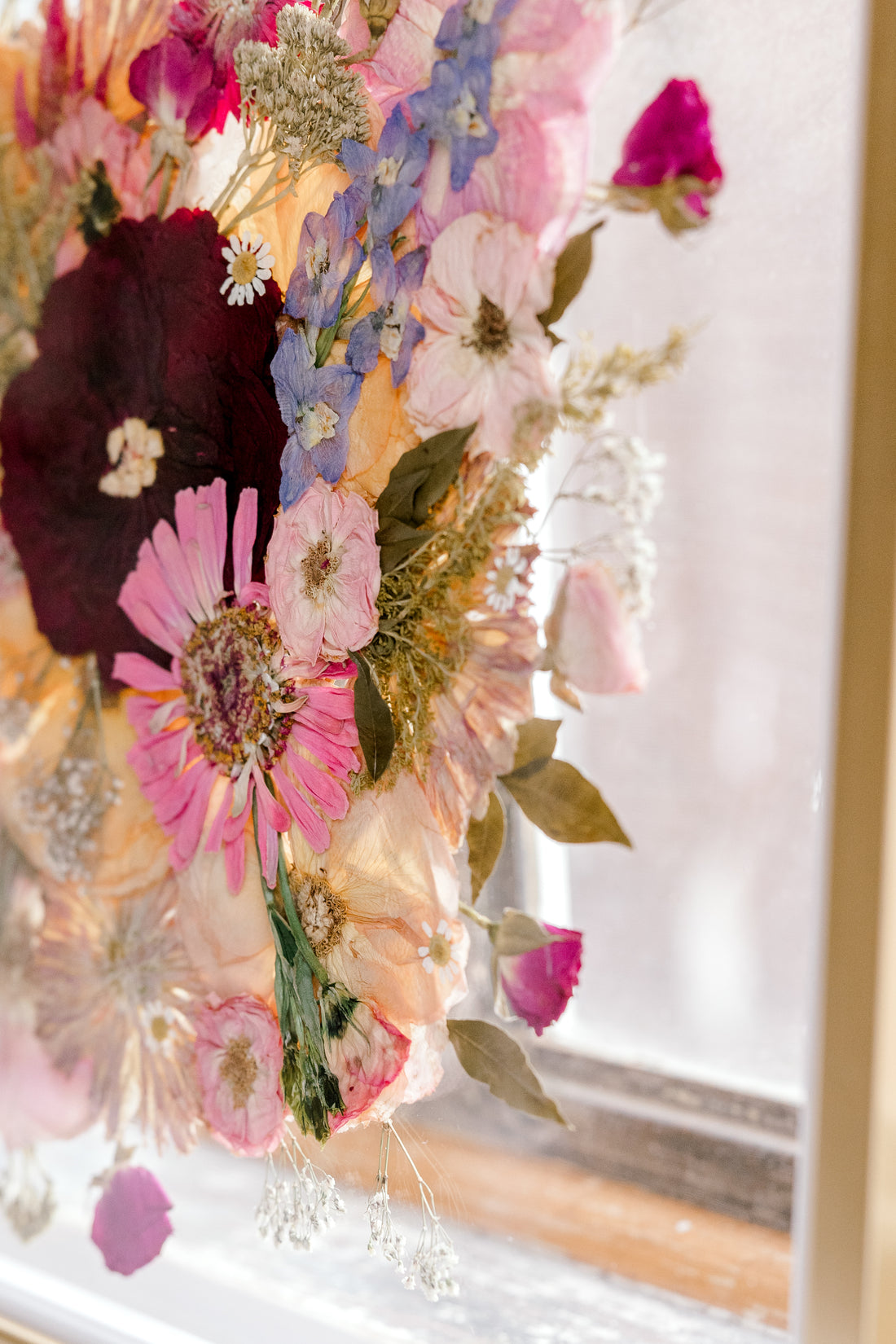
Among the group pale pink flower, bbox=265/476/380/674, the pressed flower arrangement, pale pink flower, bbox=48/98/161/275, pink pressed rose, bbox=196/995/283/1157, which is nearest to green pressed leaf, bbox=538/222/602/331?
the pressed flower arrangement

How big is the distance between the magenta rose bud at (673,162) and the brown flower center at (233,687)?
24 cm

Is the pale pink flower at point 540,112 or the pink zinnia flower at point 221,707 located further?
the pink zinnia flower at point 221,707

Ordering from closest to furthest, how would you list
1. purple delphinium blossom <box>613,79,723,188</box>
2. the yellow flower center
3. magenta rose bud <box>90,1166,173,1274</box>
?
purple delphinium blossom <box>613,79,723,188</box>
the yellow flower center
magenta rose bud <box>90,1166,173,1274</box>

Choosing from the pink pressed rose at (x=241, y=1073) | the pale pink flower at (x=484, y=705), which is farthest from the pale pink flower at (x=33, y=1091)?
the pale pink flower at (x=484, y=705)

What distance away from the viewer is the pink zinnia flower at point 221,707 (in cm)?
49

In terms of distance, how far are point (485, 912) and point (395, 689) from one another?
0.10m

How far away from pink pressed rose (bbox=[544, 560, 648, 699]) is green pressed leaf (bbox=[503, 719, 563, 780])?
0.02 m

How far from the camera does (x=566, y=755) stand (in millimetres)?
433

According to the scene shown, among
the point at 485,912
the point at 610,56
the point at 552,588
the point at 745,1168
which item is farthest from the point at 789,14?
the point at 745,1168

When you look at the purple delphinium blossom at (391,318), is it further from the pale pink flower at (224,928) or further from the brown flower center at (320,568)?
the pale pink flower at (224,928)

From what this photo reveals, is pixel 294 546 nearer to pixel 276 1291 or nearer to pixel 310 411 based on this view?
pixel 310 411

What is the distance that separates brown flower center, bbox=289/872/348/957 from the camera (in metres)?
0.48

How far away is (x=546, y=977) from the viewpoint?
442mm

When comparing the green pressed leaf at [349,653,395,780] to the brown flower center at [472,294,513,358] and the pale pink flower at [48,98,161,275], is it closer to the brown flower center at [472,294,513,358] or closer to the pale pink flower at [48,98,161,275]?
the brown flower center at [472,294,513,358]
